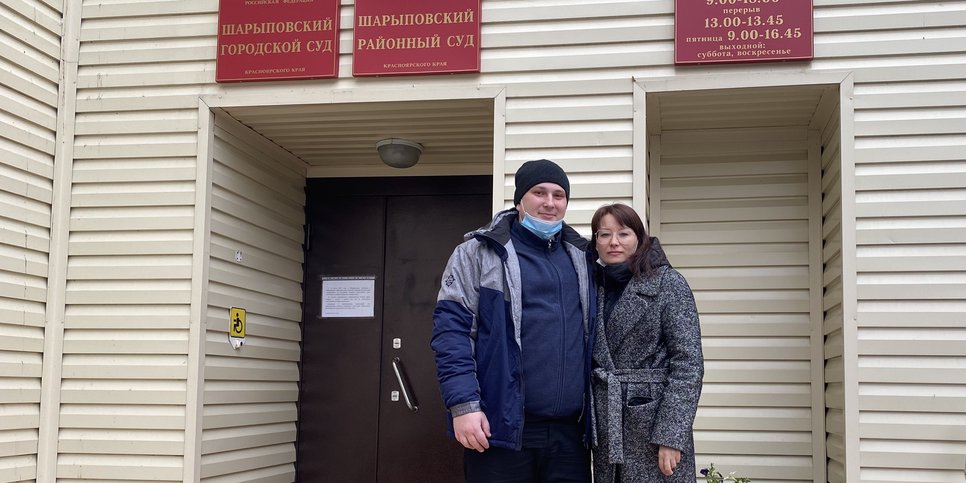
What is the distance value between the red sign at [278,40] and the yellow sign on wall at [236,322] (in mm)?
1255

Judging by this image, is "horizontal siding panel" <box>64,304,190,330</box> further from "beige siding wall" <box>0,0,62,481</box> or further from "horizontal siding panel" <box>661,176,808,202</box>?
"horizontal siding panel" <box>661,176,808,202</box>

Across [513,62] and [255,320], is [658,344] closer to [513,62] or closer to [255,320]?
[513,62]

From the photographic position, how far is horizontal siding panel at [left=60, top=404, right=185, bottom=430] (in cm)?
498

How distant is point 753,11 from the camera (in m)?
4.68

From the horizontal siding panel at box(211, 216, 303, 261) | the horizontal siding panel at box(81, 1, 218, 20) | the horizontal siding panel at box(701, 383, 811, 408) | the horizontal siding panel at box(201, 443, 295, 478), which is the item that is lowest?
the horizontal siding panel at box(201, 443, 295, 478)

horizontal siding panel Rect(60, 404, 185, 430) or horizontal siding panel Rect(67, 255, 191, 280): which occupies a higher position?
horizontal siding panel Rect(67, 255, 191, 280)

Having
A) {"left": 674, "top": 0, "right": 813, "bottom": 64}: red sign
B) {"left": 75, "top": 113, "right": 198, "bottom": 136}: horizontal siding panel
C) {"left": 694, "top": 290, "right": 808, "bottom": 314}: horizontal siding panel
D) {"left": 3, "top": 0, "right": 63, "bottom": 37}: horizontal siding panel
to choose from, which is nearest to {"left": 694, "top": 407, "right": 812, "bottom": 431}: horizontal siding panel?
{"left": 694, "top": 290, "right": 808, "bottom": 314}: horizontal siding panel

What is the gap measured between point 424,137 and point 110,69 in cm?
173

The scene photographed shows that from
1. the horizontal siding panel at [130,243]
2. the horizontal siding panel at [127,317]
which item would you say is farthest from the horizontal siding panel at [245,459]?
the horizontal siding panel at [130,243]

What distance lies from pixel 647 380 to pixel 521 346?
44cm

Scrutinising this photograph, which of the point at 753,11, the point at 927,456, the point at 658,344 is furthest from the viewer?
the point at 753,11

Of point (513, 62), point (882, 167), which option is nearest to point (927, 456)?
point (882, 167)

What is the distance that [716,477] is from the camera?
4.77 metres

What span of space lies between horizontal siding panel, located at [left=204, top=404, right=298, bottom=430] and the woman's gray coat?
2470mm
